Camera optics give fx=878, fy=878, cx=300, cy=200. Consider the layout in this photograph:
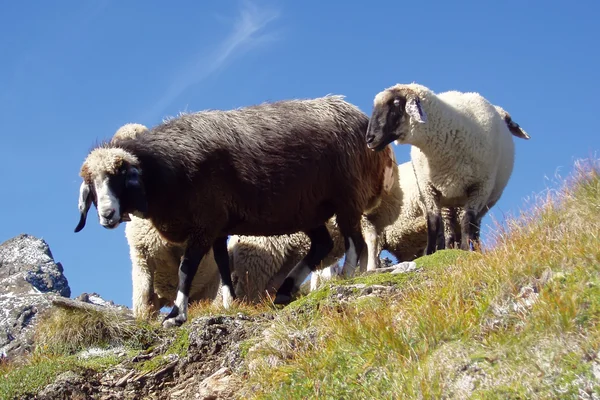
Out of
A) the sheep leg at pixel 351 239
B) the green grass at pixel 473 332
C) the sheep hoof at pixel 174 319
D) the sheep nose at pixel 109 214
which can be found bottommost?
the green grass at pixel 473 332

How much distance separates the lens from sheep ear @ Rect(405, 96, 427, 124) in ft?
41.2

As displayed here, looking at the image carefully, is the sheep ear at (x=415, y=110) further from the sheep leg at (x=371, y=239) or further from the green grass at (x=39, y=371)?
the green grass at (x=39, y=371)

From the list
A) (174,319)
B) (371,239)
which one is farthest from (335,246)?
(174,319)

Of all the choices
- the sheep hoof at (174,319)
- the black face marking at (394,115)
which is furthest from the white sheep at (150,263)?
the black face marking at (394,115)

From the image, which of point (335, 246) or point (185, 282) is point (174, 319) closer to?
point (185, 282)

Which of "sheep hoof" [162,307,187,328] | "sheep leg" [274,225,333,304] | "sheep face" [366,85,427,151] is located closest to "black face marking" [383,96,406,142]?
"sheep face" [366,85,427,151]

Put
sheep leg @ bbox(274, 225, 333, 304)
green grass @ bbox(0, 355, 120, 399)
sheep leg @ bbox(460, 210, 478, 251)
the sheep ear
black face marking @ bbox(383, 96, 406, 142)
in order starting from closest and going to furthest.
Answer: green grass @ bbox(0, 355, 120, 399)
sheep leg @ bbox(274, 225, 333, 304)
sheep leg @ bbox(460, 210, 478, 251)
black face marking @ bbox(383, 96, 406, 142)
the sheep ear

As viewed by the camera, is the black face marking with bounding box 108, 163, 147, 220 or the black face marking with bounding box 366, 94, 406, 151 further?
the black face marking with bounding box 366, 94, 406, 151

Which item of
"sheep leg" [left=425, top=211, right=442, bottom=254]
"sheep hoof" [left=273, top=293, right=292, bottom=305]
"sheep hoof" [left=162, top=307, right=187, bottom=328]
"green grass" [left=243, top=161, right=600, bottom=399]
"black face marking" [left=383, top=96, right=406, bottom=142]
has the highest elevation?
"black face marking" [left=383, top=96, right=406, bottom=142]

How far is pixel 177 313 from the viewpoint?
10055 millimetres

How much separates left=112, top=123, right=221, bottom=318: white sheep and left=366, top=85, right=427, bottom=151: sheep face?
138 inches

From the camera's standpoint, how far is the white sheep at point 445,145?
12242 mm

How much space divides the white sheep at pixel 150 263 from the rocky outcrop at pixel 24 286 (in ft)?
4.37

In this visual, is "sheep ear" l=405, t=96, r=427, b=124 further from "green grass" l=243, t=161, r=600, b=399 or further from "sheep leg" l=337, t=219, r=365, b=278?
"green grass" l=243, t=161, r=600, b=399
